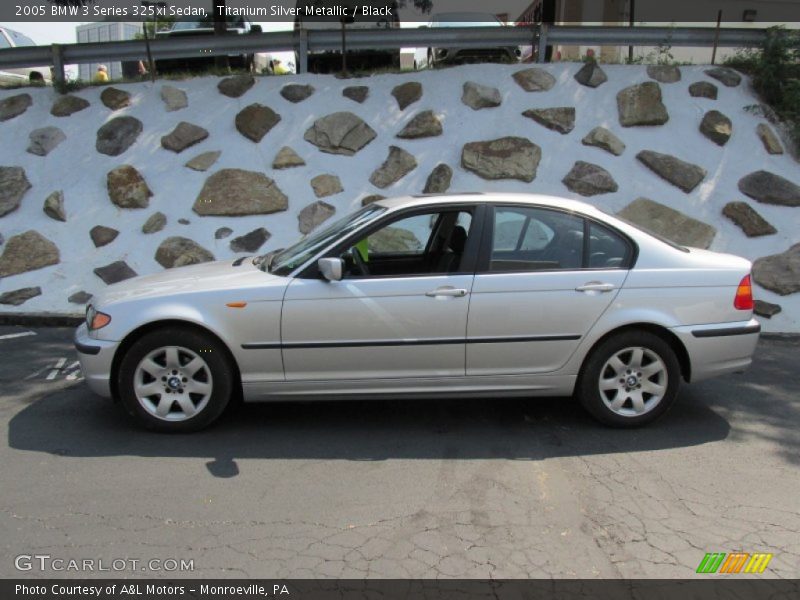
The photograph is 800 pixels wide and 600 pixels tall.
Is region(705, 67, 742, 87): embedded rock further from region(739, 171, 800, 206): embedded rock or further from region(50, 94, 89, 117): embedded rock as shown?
region(50, 94, 89, 117): embedded rock

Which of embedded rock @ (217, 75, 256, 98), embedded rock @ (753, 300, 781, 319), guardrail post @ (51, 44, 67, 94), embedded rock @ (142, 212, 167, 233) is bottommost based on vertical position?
embedded rock @ (753, 300, 781, 319)

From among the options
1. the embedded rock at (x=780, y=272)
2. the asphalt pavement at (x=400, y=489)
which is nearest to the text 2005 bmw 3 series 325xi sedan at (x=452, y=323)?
the asphalt pavement at (x=400, y=489)

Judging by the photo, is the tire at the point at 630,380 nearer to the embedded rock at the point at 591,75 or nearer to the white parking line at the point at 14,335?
the white parking line at the point at 14,335

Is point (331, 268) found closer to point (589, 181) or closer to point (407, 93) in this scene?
point (589, 181)

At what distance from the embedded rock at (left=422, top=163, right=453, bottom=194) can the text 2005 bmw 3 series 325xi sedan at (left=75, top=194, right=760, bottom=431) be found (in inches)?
148

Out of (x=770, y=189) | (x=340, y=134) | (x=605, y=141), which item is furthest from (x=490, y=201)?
(x=770, y=189)

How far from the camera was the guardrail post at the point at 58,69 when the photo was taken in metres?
9.51

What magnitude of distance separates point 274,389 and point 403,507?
126 centimetres

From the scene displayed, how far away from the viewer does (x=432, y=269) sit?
458 centimetres

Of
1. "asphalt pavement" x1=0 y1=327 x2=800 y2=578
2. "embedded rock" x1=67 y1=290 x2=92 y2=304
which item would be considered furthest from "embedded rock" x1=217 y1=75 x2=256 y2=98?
"asphalt pavement" x1=0 y1=327 x2=800 y2=578

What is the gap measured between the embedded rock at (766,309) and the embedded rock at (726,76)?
3.57 m

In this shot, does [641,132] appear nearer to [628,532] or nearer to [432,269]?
[432,269]

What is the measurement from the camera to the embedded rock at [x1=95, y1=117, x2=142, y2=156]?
889cm

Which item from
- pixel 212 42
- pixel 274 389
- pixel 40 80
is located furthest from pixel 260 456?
pixel 40 80
